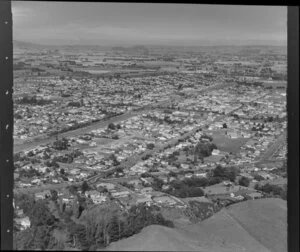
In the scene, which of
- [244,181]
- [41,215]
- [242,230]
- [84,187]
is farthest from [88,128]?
[242,230]

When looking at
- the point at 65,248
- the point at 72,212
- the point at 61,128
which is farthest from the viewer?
the point at 61,128

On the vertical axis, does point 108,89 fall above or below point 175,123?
above

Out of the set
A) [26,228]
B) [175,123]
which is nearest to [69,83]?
[175,123]

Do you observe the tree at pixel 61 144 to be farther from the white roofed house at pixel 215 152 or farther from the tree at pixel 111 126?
the white roofed house at pixel 215 152

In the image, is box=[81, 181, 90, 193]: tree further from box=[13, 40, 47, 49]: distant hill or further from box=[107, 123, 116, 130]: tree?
box=[13, 40, 47, 49]: distant hill

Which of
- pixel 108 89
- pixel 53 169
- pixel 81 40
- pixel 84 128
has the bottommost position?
pixel 53 169

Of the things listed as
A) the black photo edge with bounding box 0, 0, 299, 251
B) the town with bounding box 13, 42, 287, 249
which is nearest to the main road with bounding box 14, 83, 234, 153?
the town with bounding box 13, 42, 287, 249

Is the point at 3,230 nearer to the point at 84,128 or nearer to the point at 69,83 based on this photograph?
the point at 84,128
